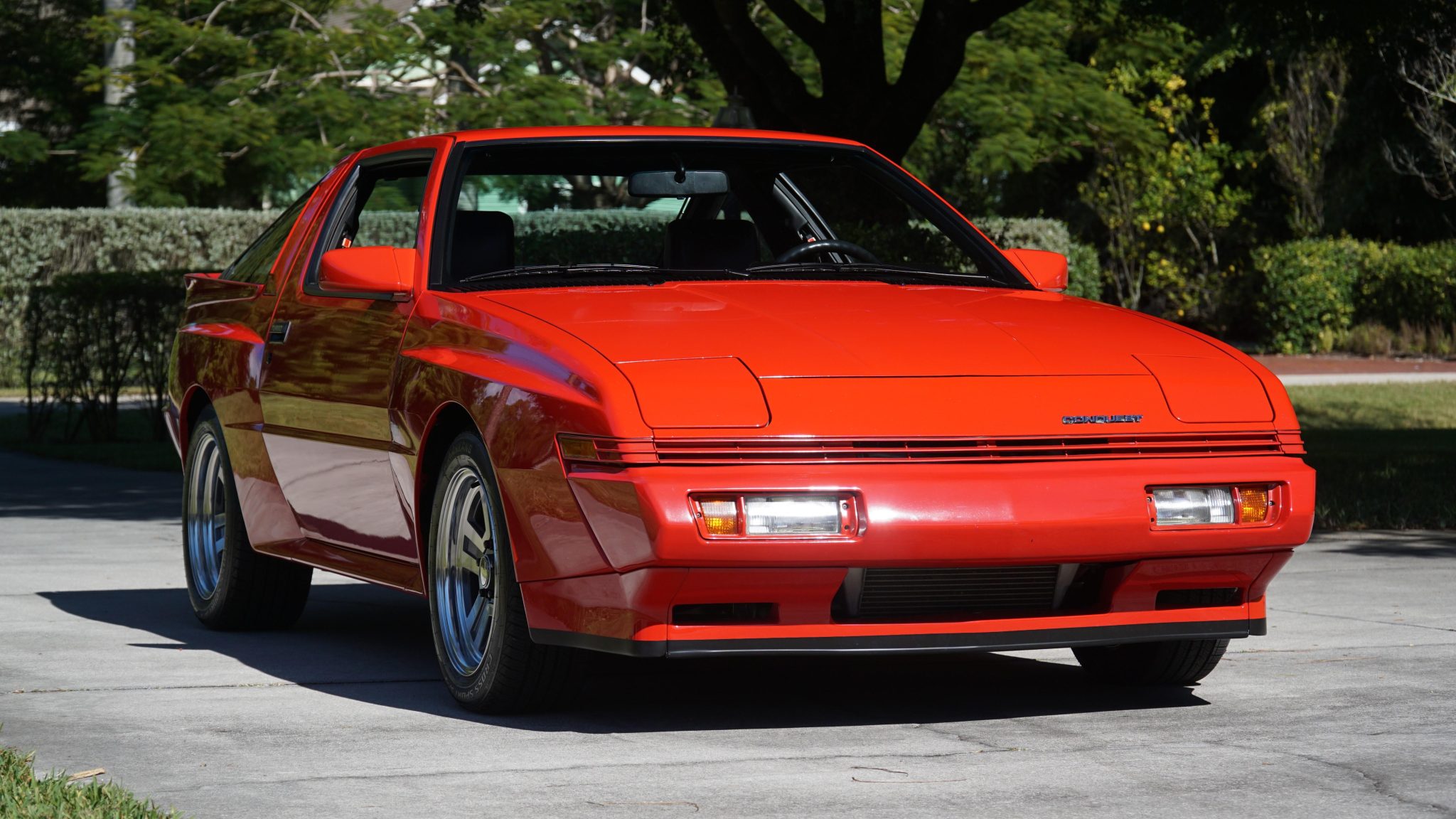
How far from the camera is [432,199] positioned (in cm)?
632

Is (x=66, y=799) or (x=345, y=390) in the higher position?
(x=345, y=390)

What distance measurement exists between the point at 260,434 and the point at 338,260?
117 centimetres

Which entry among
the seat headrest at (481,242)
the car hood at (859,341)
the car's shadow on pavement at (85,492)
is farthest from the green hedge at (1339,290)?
the seat headrest at (481,242)

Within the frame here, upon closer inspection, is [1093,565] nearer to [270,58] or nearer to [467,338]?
[467,338]

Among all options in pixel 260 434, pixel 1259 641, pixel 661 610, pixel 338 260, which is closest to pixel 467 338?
pixel 338 260

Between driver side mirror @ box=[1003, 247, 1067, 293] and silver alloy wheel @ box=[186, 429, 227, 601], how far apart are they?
2.89 meters

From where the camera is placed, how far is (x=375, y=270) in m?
6.11

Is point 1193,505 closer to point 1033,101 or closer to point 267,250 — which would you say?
point 267,250

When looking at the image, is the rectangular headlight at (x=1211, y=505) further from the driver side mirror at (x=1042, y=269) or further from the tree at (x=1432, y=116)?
the tree at (x=1432, y=116)

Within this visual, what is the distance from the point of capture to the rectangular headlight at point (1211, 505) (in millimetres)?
5281

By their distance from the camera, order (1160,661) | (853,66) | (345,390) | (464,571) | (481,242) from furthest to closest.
Result: (853,66)
(345,390)
(481,242)
(1160,661)
(464,571)

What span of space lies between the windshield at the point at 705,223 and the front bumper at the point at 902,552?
1287mm

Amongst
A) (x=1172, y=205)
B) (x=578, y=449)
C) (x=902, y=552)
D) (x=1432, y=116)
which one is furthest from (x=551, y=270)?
(x=1172, y=205)

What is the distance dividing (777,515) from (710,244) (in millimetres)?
1825
